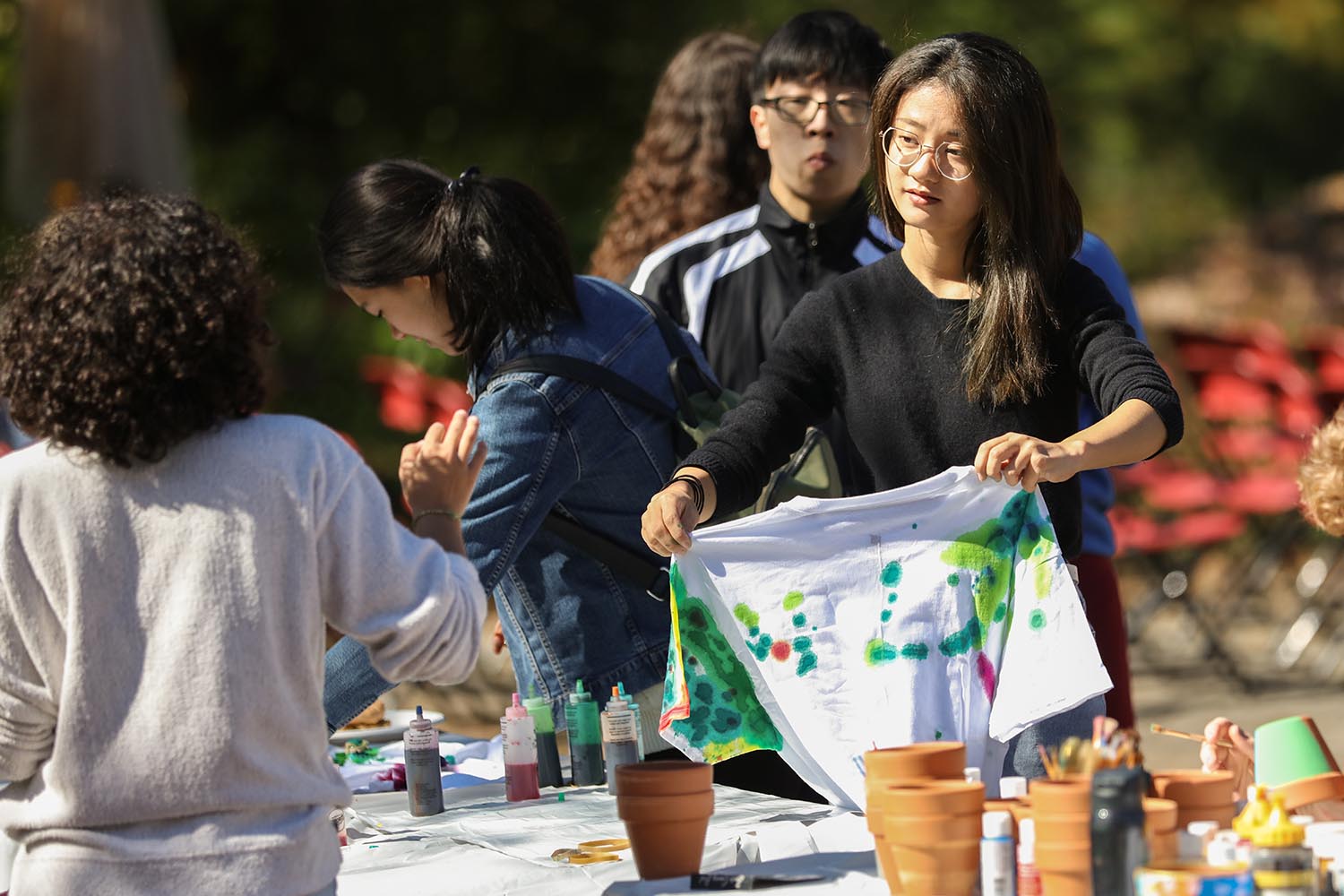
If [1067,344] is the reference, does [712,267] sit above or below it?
above

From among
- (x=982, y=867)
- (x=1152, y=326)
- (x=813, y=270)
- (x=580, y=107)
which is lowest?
(x=982, y=867)

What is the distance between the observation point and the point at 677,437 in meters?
3.11

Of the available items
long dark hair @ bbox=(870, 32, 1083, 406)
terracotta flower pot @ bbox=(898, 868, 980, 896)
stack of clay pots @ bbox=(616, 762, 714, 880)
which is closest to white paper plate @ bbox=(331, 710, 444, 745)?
stack of clay pots @ bbox=(616, 762, 714, 880)

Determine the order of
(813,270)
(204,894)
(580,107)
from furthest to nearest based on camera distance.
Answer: (580,107), (813,270), (204,894)

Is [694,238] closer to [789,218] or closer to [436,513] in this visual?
[789,218]

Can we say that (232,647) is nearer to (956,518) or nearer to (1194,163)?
(956,518)

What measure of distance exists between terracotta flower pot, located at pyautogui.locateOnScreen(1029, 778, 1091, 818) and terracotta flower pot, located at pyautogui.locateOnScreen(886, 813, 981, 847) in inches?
3.1

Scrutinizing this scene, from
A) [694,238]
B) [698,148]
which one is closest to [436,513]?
[694,238]

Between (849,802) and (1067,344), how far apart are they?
0.73 meters

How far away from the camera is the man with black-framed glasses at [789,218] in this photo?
12.2 ft

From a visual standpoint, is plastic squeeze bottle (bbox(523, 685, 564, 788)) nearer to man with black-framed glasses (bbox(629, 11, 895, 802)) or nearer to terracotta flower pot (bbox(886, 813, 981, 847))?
man with black-framed glasses (bbox(629, 11, 895, 802))

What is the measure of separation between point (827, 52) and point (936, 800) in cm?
211

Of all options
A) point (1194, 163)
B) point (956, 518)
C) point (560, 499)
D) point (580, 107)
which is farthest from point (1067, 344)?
point (1194, 163)

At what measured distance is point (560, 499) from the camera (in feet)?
9.87
